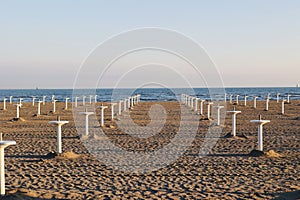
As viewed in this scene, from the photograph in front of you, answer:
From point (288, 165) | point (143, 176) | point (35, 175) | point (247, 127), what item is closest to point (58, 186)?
point (35, 175)

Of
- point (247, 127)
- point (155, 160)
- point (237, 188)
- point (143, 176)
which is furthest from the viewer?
point (247, 127)

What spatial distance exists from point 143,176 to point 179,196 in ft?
6.36

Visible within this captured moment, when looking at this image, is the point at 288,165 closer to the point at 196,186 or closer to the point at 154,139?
the point at 196,186

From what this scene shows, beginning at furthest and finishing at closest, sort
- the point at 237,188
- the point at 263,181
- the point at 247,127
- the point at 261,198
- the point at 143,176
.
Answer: the point at 247,127, the point at 143,176, the point at 263,181, the point at 237,188, the point at 261,198

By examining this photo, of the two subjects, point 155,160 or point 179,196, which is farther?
point 155,160

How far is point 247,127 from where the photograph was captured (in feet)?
68.5

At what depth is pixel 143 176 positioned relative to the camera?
385 inches

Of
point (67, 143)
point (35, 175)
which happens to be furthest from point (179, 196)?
point (67, 143)

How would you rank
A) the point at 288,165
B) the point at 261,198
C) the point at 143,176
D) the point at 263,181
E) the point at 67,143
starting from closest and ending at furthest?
1. the point at 261,198
2. the point at 263,181
3. the point at 143,176
4. the point at 288,165
5. the point at 67,143

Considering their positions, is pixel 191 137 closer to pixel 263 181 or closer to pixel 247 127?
pixel 247 127

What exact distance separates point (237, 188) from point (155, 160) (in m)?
3.65

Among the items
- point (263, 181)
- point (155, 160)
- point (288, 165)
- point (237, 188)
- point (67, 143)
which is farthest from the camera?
point (67, 143)

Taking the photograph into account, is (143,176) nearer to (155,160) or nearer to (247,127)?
(155,160)

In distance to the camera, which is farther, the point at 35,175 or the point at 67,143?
the point at 67,143
